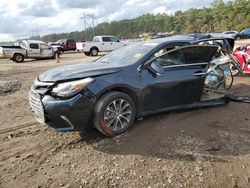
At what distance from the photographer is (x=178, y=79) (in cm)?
550

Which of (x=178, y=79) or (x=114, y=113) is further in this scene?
(x=178, y=79)

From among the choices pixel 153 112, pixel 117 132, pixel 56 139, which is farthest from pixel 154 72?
pixel 56 139

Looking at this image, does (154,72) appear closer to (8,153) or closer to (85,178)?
(85,178)

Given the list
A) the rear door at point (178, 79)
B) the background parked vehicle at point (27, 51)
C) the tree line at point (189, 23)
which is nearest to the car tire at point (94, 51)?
the background parked vehicle at point (27, 51)

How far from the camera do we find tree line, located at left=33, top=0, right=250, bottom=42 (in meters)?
70.8

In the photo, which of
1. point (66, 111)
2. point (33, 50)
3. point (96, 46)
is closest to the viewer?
point (66, 111)

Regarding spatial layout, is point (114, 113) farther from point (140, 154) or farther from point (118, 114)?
point (140, 154)

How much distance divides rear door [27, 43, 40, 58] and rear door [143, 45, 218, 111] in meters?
19.6

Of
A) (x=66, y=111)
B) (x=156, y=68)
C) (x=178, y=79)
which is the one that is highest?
(x=156, y=68)

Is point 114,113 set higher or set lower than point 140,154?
higher

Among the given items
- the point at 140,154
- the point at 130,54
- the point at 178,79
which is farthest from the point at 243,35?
the point at 140,154

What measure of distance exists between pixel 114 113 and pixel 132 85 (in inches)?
22.4

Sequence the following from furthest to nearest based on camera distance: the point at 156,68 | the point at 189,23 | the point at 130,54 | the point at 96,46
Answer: the point at 189,23 → the point at 96,46 → the point at 130,54 → the point at 156,68

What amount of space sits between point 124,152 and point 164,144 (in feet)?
2.16
